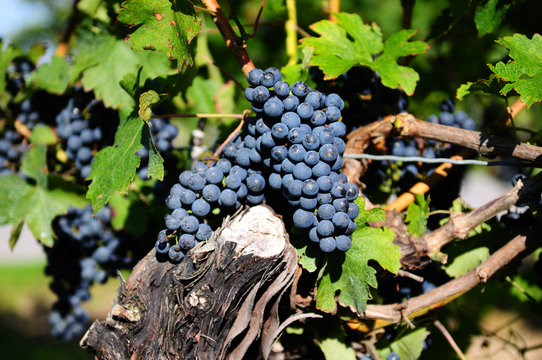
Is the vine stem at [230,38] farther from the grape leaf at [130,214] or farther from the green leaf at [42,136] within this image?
the green leaf at [42,136]

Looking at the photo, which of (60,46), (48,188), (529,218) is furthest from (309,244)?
(60,46)

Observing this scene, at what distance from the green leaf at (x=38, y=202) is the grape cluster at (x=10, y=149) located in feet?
0.72

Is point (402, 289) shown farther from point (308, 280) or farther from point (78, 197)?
point (78, 197)

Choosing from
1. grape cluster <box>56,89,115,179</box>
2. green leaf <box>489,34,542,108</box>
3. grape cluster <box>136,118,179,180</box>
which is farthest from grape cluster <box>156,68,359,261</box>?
grape cluster <box>56,89,115,179</box>

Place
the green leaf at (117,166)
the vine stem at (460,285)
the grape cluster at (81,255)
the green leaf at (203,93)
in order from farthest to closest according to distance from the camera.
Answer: the green leaf at (203,93) → the grape cluster at (81,255) → the vine stem at (460,285) → the green leaf at (117,166)

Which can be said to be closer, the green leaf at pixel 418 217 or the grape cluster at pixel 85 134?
the green leaf at pixel 418 217

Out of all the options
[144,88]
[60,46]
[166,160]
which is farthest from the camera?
[60,46]

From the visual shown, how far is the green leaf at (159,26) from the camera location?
1174 mm

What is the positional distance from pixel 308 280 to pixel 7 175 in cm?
143

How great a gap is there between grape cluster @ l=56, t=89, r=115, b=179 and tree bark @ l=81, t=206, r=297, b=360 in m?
0.80

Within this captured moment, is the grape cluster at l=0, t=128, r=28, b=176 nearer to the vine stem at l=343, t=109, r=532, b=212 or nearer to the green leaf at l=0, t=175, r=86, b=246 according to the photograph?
the green leaf at l=0, t=175, r=86, b=246

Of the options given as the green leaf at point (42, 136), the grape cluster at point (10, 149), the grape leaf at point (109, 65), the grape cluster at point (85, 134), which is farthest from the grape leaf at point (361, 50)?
the grape cluster at point (10, 149)

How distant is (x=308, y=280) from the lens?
4.33 feet

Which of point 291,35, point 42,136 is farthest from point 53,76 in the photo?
point 291,35
